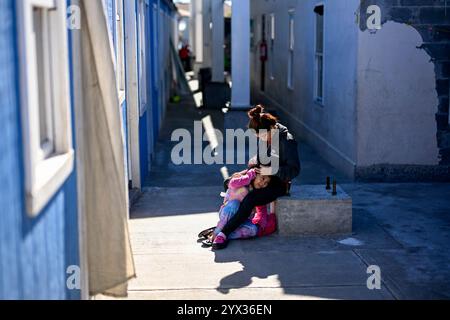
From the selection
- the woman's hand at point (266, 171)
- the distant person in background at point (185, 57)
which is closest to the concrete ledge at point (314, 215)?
the woman's hand at point (266, 171)

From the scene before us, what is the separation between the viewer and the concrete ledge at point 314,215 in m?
7.13

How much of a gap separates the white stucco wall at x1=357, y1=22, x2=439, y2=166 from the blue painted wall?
6.87 m

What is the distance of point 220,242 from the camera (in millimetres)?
6762

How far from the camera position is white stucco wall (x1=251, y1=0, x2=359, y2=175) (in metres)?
10.1

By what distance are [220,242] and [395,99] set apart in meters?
4.25

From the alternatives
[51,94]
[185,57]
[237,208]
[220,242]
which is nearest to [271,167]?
[237,208]

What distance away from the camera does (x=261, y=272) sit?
6.02 m

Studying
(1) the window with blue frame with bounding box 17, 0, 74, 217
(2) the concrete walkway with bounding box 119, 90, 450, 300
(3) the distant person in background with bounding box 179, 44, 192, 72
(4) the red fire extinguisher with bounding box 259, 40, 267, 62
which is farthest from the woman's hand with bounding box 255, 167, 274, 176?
(3) the distant person in background with bounding box 179, 44, 192, 72

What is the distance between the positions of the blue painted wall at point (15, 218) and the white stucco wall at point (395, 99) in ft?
22.5

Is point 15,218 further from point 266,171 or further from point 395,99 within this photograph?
point 395,99

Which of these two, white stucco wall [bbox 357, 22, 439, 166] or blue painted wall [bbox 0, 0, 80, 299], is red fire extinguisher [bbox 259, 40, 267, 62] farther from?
blue painted wall [bbox 0, 0, 80, 299]

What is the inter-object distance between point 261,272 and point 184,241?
1.25 metres

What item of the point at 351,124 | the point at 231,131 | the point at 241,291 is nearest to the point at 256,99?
the point at 231,131
